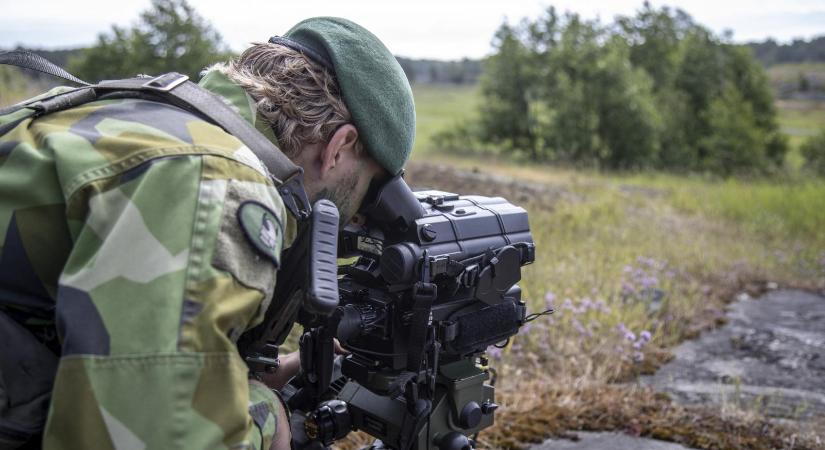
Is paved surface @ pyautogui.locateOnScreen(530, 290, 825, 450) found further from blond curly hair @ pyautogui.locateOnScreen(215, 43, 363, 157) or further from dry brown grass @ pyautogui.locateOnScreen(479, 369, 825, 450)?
blond curly hair @ pyautogui.locateOnScreen(215, 43, 363, 157)

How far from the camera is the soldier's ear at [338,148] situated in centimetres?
199

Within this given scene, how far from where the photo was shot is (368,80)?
2.01m

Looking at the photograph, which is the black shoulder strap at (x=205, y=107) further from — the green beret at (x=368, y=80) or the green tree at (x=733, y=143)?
the green tree at (x=733, y=143)

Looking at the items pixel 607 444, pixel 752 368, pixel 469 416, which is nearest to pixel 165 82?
pixel 469 416

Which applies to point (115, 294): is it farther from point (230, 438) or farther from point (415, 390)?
point (415, 390)

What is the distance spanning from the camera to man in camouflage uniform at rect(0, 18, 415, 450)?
1346mm

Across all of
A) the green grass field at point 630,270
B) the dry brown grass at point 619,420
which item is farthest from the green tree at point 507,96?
the dry brown grass at point 619,420

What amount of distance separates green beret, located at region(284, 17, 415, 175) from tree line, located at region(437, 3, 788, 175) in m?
20.5

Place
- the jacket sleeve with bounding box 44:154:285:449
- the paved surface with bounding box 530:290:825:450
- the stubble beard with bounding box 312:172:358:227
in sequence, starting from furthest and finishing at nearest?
the paved surface with bounding box 530:290:825:450, the stubble beard with bounding box 312:172:358:227, the jacket sleeve with bounding box 44:154:285:449

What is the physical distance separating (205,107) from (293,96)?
325mm

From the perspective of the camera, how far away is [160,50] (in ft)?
59.8

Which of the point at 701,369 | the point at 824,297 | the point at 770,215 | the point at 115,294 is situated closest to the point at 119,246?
the point at 115,294

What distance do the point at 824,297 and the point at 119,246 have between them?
7.04m

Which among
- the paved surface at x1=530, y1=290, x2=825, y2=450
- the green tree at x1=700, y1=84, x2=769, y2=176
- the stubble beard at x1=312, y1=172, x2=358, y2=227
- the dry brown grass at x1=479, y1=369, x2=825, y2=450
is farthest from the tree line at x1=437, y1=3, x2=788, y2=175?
the stubble beard at x1=312, y1=172, x2=358, y2=227
